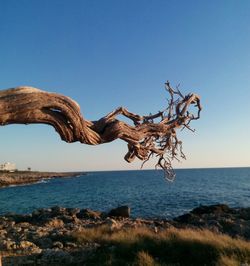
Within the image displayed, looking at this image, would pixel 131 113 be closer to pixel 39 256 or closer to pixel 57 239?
pixel 39 256

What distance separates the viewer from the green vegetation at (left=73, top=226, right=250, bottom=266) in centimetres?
855

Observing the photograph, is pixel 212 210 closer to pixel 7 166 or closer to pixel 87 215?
pixel 87 215

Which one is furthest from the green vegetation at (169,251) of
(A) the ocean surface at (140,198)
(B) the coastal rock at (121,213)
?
(A) the ocean surface at (140,198)

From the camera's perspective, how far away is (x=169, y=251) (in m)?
9.73

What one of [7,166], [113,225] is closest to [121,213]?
[113,225]

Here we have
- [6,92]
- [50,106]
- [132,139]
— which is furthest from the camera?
[132,139]

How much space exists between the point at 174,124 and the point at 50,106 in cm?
223

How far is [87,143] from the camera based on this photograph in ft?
12.8

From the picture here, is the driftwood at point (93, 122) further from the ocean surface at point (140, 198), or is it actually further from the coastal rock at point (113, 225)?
the ocean surface at point (140, 198)

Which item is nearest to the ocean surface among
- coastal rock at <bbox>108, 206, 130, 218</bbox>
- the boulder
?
the boulder

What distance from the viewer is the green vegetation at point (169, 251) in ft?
28.0

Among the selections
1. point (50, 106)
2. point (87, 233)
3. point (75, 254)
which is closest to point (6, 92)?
point (50, 106)

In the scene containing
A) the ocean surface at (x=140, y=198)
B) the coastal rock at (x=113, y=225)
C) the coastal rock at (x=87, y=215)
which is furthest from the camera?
the ocean surface at (x=140, y=198)

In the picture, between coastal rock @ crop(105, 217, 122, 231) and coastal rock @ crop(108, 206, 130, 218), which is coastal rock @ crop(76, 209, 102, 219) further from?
coastal rock @ crop(105, 217, 122, 231)
